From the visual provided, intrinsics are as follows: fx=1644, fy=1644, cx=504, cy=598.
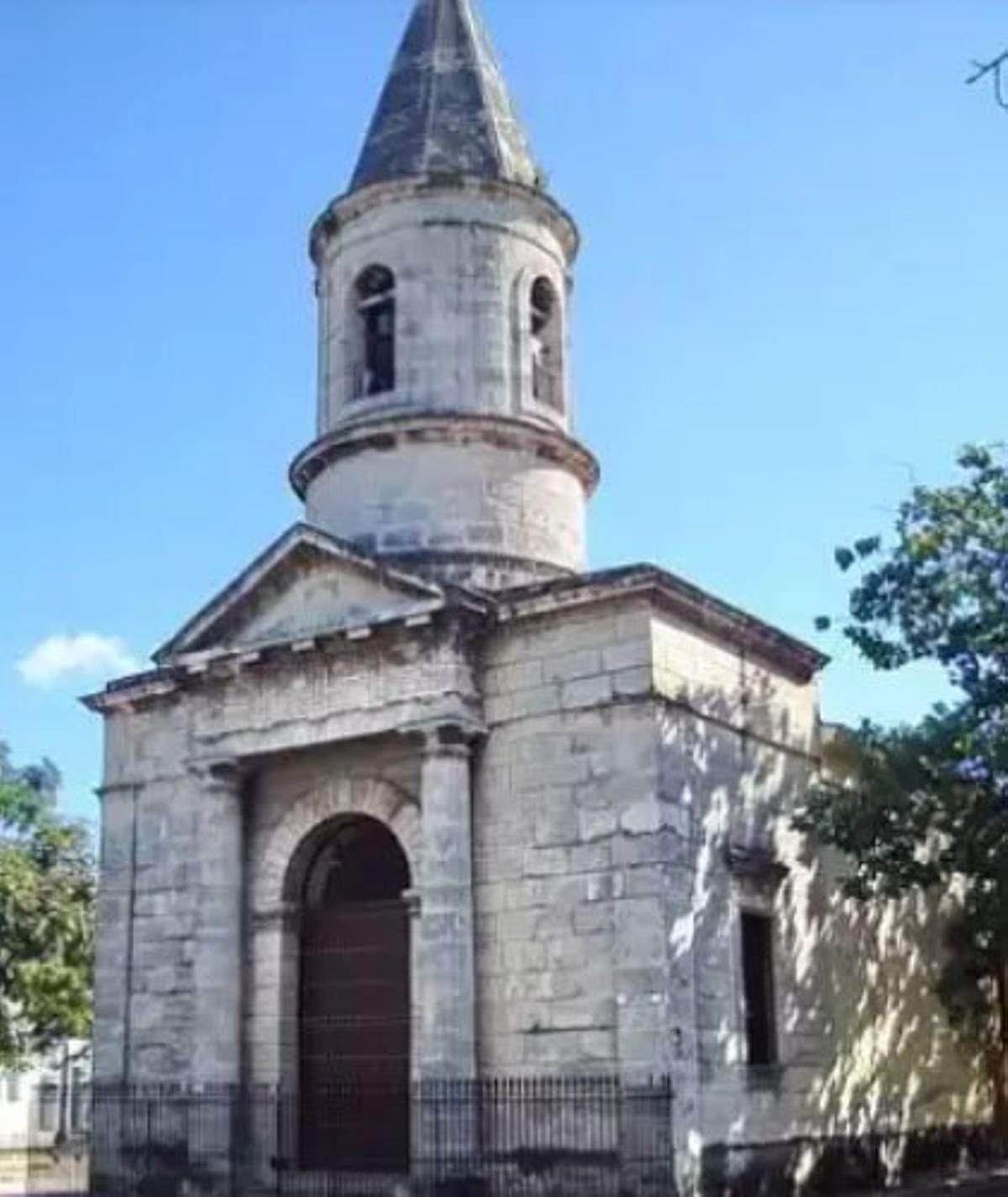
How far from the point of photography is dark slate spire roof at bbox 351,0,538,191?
66.8 ft

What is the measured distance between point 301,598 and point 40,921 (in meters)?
12.5

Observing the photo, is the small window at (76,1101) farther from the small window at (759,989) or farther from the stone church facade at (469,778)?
the small window at (759,989)

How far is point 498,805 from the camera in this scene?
54.7 feet

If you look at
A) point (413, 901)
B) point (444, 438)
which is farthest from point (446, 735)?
point (444, 438)

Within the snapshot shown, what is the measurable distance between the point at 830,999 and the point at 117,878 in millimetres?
8384

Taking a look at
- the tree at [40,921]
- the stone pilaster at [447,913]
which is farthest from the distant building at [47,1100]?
the stone pilaster at [447,913]

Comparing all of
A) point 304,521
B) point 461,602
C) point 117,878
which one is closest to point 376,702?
point 461,602

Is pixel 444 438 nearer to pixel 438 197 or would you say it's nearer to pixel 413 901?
pixel 438 197

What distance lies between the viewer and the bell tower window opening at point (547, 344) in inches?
797

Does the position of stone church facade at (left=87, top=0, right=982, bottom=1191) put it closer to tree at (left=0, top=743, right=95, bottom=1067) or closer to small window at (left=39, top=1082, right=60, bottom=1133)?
tree at (left=0, top=743, right=95, bottom=1067)

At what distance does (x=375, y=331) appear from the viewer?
66.7 ft

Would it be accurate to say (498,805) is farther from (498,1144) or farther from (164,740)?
(164,740)

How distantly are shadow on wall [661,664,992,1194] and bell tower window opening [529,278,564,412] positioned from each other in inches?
182

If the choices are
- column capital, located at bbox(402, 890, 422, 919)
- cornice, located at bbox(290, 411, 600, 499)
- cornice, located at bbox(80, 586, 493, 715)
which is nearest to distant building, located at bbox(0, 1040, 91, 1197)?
cornice, located at bbox(80, 586, 493, 715)
